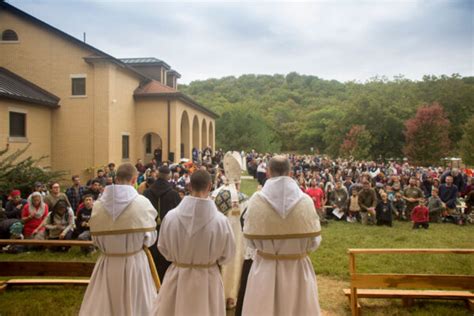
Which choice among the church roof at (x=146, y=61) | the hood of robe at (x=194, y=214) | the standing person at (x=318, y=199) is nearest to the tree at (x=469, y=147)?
the standing person at (x=318, y=199)

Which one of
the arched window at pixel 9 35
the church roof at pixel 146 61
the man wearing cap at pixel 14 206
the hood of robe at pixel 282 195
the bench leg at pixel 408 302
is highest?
the church roof at pixel 146 61

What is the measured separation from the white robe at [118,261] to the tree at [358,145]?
37.1m

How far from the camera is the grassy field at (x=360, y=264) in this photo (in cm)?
582

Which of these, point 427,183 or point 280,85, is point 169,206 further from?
point 280,85

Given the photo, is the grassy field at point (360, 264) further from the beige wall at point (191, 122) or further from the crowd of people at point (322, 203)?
the beige wall at point (191, 122)

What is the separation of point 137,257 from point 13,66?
21855 mm

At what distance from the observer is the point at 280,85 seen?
99438 millimetres

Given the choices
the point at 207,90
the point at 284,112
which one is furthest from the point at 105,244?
the point at 207,90

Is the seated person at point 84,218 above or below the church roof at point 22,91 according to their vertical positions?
below

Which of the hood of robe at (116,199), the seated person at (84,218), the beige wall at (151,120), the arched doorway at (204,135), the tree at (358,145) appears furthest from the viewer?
the tree at (358,145)

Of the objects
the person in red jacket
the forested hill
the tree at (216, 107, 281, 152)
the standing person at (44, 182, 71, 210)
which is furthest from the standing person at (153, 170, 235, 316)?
the tree at (216, 107, 281, 152)

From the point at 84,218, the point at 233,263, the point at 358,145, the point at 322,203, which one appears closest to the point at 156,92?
the point at 322,203

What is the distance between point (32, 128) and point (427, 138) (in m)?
→ 34.0

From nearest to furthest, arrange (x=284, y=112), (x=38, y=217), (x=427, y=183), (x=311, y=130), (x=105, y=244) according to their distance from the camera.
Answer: (x=105, y=244)
(x=38, y=217)
(x=427, y=183)
(x=311, y=130)
(x=284, y=112)
